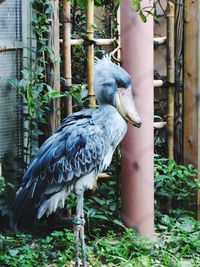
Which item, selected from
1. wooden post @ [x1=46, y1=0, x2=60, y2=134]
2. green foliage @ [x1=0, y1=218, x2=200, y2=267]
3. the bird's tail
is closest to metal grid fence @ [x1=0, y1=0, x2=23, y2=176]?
wooden post @ [x1=46, y1=0, x2=60, y2=134]

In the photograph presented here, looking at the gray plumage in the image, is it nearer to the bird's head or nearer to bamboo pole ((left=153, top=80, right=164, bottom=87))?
the bird's head

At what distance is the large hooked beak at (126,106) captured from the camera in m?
2.60

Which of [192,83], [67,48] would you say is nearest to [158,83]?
[192,83]

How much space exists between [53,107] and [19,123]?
20cm

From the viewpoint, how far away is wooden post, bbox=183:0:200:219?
10.3 feet

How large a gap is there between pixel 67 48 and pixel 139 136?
55cm

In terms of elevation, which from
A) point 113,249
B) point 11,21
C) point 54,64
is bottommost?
point 113,249

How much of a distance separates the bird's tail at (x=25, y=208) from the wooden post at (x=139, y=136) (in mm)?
548

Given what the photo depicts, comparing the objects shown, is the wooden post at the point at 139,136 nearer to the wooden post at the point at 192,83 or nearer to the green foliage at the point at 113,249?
the green foliage at the point at 113,249

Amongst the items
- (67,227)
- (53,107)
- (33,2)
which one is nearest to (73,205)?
(67,227)

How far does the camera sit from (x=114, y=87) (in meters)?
2.64

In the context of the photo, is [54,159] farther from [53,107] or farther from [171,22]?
[171,22]

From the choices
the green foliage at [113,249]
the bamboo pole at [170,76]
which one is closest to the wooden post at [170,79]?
the bamboo pole at [170,76]

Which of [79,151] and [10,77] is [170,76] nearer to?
[10,77]
